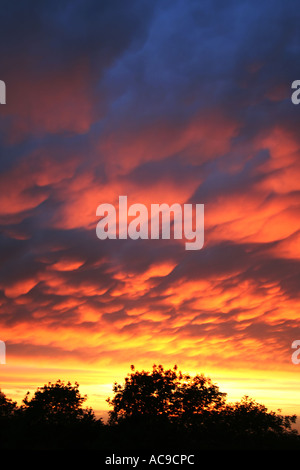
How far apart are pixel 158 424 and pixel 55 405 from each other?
1948cm

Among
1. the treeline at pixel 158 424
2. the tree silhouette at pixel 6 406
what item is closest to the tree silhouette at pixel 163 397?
the treeline at pixel 158 424

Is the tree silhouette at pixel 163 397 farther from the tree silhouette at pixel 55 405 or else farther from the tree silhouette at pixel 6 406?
the tree silhouette at pixel 6 406

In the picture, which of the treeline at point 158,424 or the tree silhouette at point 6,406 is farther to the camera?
the tree silhouette at point 6,406

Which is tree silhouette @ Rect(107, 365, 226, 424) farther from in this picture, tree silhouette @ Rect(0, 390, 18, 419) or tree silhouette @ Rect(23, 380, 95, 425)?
tree silhouette @ Rect(0, 390, 18, 419)

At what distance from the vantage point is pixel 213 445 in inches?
1607

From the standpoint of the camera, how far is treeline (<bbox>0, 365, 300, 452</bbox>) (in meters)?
40.3

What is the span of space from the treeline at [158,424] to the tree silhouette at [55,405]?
0.14 m

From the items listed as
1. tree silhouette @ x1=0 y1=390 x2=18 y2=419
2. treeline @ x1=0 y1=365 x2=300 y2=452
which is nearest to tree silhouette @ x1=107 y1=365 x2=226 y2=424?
treeline @ x1=0 y1=365 x2=300 y2=452

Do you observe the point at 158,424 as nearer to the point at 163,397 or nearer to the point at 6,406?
the point at 163,397

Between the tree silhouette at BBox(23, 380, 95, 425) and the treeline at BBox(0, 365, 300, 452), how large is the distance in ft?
0.47

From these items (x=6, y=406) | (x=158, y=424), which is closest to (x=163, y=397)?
(x=158, y=424)

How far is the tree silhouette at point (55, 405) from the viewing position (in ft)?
165
